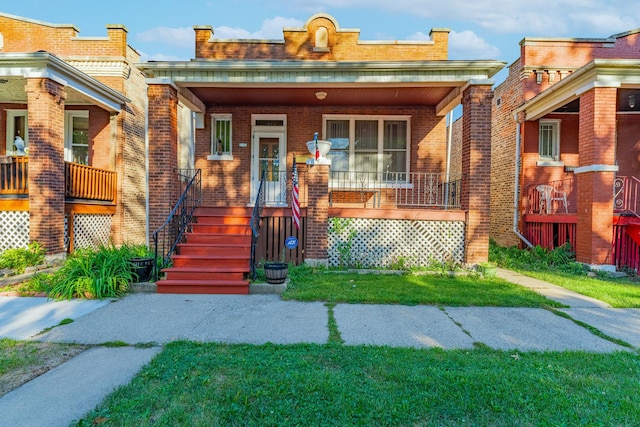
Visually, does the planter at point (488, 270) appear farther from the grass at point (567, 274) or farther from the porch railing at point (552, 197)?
the porch railing at point (552, 197)

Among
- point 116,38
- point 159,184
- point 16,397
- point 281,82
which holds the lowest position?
point 16,397

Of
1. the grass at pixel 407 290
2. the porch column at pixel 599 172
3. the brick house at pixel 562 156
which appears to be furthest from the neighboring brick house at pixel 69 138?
the brick house at pixel 562 156

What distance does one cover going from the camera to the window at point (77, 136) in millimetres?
11094

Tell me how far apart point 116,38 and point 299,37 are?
18.6 ft

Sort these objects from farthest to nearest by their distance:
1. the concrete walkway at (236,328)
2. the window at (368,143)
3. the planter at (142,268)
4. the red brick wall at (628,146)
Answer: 1. the red brick wall at (628,146)
2. the window at (368,143)
3. the planter at (142,268)
4. the concrete walkway at (236,328)

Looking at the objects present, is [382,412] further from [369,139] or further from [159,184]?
[369,139]

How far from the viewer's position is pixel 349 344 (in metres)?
3.82

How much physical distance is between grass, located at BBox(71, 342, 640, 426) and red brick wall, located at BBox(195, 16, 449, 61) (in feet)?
31.4

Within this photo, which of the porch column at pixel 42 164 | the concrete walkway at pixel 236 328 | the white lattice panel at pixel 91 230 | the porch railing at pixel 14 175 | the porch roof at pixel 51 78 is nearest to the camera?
the concrete walkway at pixel 236 328

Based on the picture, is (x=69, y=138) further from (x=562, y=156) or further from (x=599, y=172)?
(x=562, y=156)

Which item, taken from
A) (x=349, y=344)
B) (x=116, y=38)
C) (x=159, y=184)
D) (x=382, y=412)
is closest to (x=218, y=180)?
(x=159, y=184)

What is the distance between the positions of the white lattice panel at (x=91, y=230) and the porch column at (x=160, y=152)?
2.40 m

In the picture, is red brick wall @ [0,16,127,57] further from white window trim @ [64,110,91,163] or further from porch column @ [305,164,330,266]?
porch column @ [305,164,330,266]

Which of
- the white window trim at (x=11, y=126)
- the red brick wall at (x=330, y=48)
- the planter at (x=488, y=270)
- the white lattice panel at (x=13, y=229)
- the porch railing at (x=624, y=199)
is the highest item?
the red brick wall at (x=330, y=48)
